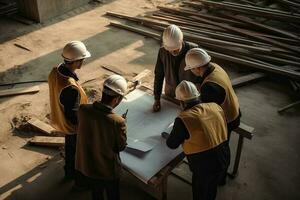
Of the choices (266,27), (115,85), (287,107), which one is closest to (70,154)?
(115,85)

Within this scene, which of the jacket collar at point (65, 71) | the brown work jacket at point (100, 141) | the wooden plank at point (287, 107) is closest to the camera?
the brown work jacket at point (100, 141)

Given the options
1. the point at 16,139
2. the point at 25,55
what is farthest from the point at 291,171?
the point at 25,55

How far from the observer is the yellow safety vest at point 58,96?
448cm

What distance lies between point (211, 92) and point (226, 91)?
0.21 metres

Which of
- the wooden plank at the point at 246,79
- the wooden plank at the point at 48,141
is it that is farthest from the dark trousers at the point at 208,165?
the wooden plank at the point at 246,79

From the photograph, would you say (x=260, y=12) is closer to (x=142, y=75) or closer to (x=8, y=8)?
(x=142, y=75)

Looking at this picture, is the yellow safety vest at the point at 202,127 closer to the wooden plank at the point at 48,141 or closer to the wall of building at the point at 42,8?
the wooden plank at the point at 48,141

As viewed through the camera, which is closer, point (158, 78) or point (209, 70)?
point (209, 70)

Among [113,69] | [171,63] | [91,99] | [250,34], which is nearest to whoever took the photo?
[171,63]

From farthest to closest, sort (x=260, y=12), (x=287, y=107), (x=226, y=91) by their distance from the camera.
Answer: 1. (x=260, y=12)
2. (x=287, y=107)
3. (x=226, y=91)

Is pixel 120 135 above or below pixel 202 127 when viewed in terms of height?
below

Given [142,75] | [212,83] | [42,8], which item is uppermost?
[212,83]

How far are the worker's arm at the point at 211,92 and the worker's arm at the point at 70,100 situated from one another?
1545 mm

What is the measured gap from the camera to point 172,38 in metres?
5.00
